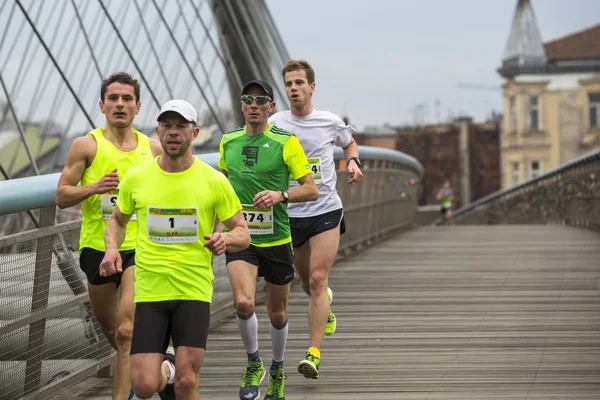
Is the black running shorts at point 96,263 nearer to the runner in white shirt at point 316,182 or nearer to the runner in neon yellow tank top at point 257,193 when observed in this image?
the runner in neon yellow tank top at point 257,193

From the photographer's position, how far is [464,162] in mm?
89750

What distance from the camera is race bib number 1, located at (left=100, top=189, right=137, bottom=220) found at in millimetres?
6055

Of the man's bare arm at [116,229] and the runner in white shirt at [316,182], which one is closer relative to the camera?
the man's bare arm at [116,229]

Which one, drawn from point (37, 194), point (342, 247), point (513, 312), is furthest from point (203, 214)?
point (342, 247)

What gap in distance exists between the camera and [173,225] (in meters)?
5.29

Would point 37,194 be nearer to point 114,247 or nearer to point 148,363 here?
point 114,247

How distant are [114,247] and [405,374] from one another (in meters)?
2.54

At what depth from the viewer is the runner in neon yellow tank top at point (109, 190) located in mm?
5992

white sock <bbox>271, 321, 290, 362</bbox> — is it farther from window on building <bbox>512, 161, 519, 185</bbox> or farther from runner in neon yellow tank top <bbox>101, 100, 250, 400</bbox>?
window on building <bbox>512, 161, 519, 185</bbox>

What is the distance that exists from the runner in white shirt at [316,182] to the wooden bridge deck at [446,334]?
0.51 meters

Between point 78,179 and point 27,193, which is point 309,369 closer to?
point 78,179

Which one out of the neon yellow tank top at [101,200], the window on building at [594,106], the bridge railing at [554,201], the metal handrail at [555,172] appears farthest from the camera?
the window on building at [594,106]

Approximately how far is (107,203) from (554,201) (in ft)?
74.7

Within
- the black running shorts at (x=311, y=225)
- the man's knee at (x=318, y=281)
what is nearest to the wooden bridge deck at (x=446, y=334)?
the man's knee at (x=318, y=281)
